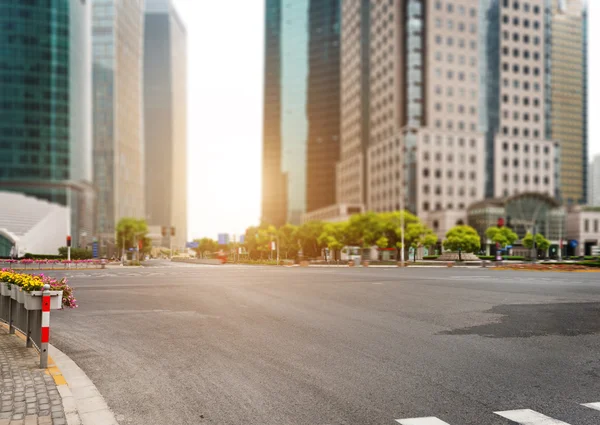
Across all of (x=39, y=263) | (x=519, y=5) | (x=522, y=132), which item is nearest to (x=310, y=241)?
(x=522, y=132)

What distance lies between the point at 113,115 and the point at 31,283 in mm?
153016

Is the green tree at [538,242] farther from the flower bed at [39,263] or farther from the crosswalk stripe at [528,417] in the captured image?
the crosswalk stripe at [528,417]

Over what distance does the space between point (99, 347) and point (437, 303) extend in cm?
1261

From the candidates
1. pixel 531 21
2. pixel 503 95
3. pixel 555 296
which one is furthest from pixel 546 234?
pixel 555 296

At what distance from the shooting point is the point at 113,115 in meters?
152

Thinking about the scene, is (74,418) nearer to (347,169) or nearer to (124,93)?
(347,169)

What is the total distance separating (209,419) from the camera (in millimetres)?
6203

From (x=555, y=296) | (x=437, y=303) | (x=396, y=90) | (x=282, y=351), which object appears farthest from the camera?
(x=396, y=90)

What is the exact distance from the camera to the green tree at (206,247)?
1239 inches

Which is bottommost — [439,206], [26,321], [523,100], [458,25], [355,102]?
[26,321]

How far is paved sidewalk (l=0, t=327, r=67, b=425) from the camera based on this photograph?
19.9ft

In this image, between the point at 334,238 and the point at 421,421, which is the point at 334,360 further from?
the point at 334,238

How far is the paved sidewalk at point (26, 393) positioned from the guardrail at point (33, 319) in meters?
0.31

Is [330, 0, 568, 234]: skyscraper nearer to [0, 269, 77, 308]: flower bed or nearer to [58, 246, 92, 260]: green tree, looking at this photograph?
[58, 246, 92, 260]: green tree
